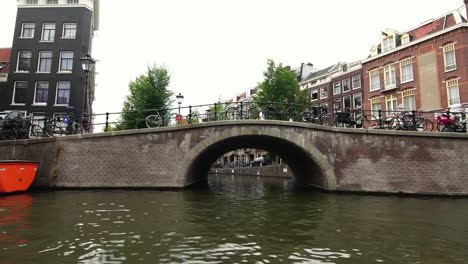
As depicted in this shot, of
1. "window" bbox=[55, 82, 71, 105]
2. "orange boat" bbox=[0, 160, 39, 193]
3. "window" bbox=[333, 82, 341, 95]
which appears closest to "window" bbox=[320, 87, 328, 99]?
"window" bbox=[333, 82, 341, 95]

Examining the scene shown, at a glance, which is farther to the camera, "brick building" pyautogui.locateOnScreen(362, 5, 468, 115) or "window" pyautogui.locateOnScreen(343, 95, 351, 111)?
"window" pyautogui.locateOnScreen(343, 95, 351, 111)

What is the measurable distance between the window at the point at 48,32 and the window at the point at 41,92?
10.7 feet

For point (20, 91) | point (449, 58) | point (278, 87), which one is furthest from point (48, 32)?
point (449, 58)

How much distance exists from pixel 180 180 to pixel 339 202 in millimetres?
6039

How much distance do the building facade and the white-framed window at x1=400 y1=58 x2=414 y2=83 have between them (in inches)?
916

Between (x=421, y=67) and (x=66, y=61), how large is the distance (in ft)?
83.6

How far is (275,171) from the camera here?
30688mm

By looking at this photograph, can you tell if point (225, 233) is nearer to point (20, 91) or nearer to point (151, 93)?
point (151, 93)

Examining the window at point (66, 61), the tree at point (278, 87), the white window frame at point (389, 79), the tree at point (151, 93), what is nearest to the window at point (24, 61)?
the window at point (66, 61)

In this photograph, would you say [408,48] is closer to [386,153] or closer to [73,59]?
[386,153]

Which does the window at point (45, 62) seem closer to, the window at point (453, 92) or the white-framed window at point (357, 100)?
the white-framed window at point (357, 100)

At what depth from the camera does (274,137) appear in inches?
546

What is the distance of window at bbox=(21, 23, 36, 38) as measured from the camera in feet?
80.5

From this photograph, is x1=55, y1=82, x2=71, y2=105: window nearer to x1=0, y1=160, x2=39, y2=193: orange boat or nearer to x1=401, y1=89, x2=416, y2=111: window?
x1=0, y1=160, x2=39, y2=193: orange boat
